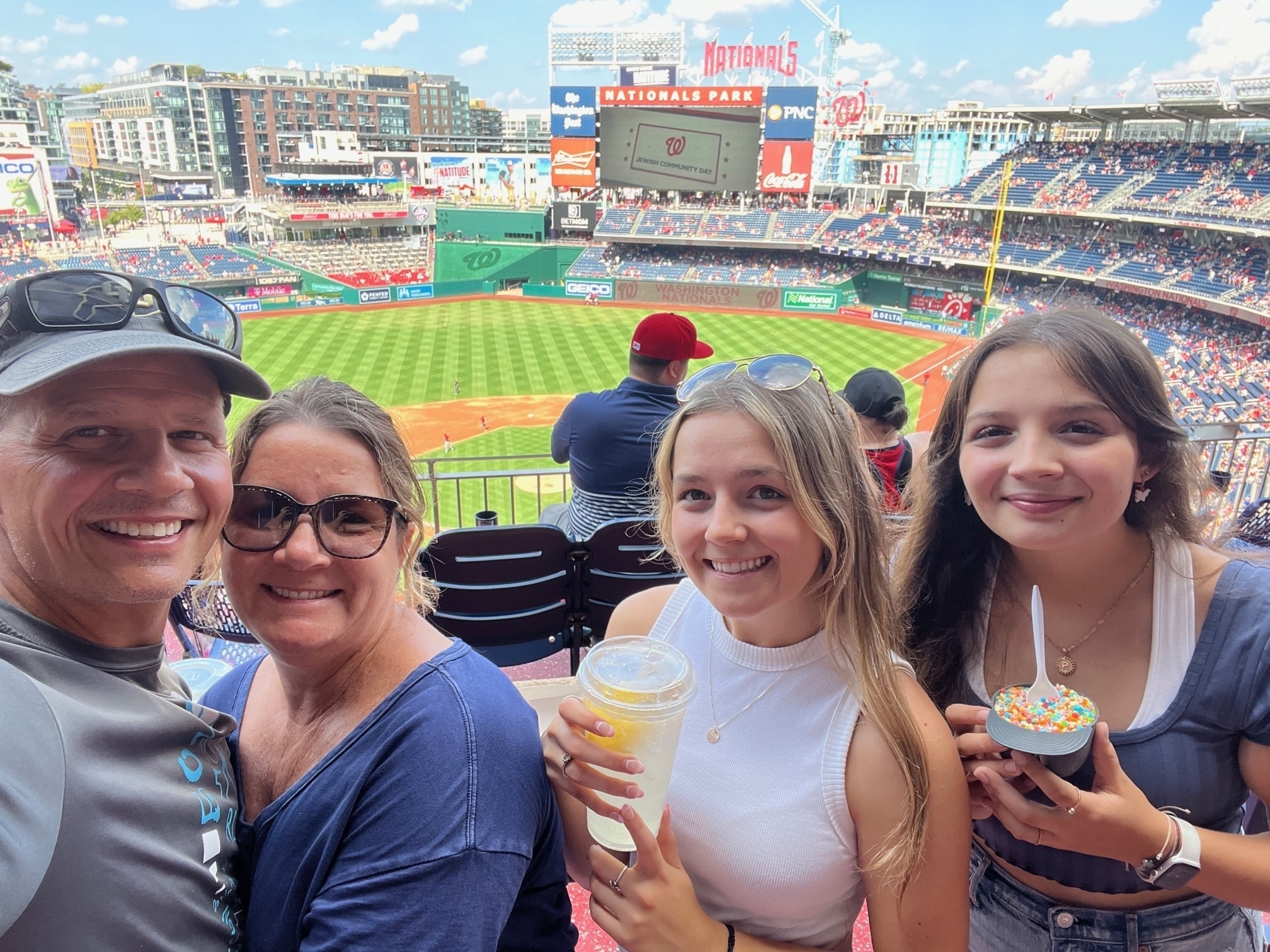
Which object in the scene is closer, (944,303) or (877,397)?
(877,397)

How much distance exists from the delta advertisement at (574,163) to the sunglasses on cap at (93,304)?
42.0 m

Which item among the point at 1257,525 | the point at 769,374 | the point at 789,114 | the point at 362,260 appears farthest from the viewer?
the point at 362,260

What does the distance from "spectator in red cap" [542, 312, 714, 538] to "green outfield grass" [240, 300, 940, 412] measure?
1603 cm

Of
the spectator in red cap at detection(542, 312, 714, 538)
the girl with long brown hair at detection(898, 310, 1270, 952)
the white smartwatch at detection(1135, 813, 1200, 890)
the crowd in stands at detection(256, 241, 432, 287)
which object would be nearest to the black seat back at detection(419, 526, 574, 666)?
the spectator in red cap at detection(542, 312, 714, 538)

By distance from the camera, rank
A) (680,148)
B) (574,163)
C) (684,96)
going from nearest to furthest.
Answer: (684,96) < (680,148) < (574,163)

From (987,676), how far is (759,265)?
38.2m

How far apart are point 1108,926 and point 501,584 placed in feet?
8.01

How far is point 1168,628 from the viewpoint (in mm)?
1615

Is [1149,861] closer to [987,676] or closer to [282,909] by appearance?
[987,676]

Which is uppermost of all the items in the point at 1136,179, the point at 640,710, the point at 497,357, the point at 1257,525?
the point at 1136,179

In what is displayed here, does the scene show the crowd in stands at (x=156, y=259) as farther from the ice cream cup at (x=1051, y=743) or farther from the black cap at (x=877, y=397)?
the ice cream cup at (x=1051, y=743)

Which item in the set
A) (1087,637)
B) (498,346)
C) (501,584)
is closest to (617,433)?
(501,584)

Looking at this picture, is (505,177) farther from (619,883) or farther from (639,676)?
(619,883)

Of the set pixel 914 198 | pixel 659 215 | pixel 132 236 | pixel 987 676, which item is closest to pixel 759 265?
pixel 659 215
